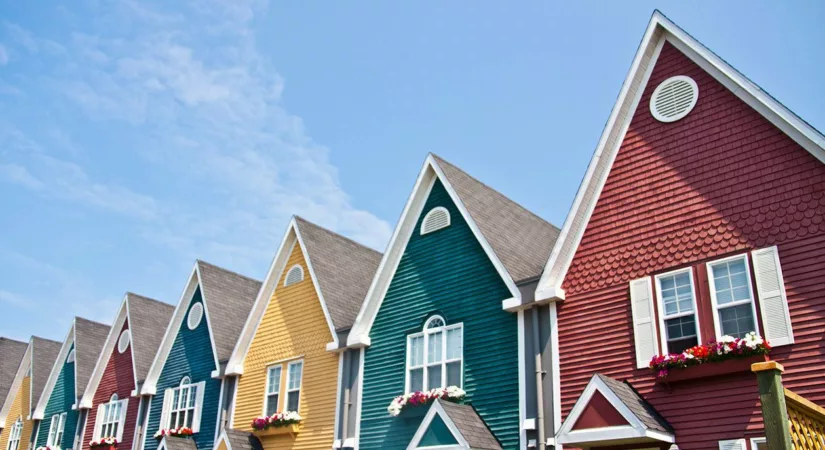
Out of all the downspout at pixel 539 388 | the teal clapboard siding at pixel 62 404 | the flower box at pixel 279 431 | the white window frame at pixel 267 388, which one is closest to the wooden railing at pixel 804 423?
the downspout at pixel 539 388

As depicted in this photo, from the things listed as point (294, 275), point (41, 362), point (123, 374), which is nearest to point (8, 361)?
point (41, 362)

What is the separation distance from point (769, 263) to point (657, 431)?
401 centimetres

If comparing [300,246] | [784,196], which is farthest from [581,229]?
[300,246]

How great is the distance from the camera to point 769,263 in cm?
1563

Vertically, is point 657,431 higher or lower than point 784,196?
lower

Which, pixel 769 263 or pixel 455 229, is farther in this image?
pixel 455 229

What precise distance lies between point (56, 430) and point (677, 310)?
30.8 metres

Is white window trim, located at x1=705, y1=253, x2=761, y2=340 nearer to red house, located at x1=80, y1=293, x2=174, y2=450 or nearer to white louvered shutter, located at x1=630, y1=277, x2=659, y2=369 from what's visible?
white louvered shutter, located at x1=630, y1=277, x2=659, y2=369

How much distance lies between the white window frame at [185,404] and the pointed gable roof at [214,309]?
4.81 feet

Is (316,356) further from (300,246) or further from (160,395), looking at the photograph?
(160,395)

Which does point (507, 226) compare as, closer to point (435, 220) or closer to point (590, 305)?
point (435, 220)

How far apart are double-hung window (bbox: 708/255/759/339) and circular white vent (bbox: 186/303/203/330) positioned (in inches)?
820

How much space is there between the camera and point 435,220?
22594 millimetres

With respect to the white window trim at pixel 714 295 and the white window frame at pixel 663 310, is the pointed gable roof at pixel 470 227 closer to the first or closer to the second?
the white window frame at pixel 663 310
